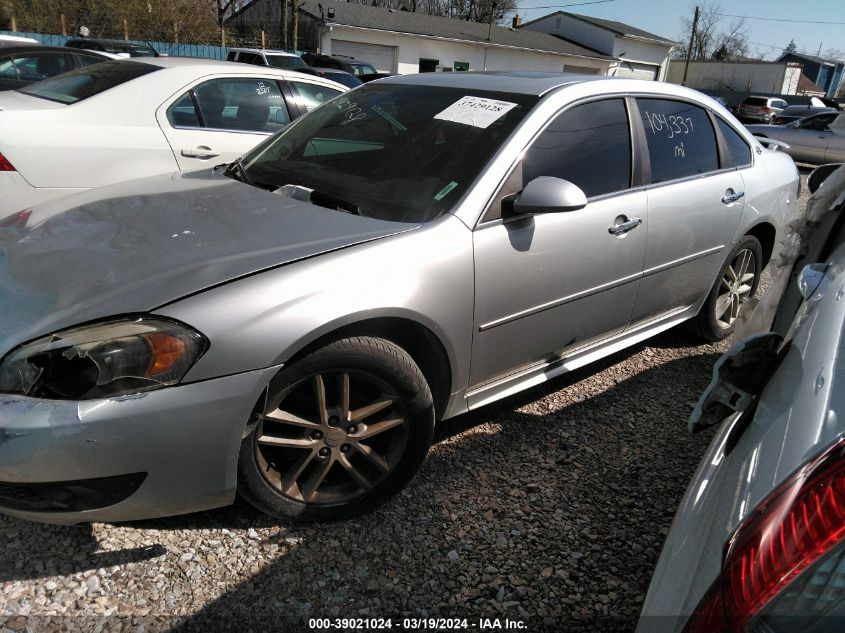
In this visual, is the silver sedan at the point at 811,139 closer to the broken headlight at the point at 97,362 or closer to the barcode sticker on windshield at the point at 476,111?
the barcode sticker on windshield at the point at 476,111

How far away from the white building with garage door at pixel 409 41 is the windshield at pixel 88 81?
24.4 meters

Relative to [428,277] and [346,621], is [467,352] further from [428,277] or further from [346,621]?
[346,621]

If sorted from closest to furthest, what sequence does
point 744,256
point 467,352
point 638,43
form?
1. point 467,352
2. point 744,256
3. point 638,43

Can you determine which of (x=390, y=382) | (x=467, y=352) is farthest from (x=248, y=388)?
(x=467, y=352)

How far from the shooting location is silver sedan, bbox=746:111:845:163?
1362 cm

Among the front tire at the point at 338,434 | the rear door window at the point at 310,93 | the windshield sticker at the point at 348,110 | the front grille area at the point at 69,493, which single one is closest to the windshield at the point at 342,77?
the rear door window at the point at 310,93

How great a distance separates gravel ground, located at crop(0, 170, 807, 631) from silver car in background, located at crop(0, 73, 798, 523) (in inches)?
7.7

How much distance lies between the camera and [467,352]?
2.49 metres

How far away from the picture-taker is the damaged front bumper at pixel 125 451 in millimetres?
1768

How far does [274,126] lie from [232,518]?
361 cm

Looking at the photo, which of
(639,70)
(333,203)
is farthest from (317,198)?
(639,70)

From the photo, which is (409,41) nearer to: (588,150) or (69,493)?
(588,150)

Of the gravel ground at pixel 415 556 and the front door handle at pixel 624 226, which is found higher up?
the front door handle at pixel 624 226

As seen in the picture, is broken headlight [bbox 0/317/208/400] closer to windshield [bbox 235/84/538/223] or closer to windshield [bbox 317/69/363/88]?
windshield [bbox 235/84/538/223]
